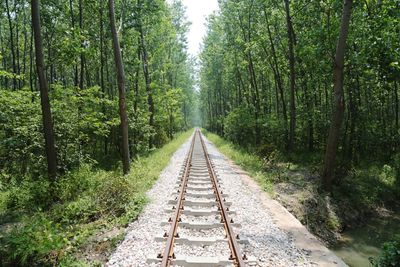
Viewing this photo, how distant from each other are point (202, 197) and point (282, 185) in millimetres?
3939

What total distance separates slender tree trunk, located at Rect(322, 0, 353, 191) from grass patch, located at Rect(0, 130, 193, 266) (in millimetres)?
6361

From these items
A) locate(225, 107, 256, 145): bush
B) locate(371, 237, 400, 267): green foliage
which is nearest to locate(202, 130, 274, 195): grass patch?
locate(225, 107, 256, 145): bush

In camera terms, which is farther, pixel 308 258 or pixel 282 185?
pixel 282 185

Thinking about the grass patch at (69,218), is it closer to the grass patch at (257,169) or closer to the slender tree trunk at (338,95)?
the grass patch at (257,169)

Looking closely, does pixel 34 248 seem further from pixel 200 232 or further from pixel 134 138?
pixel 134 138

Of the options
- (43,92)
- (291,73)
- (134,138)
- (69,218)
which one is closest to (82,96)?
(43,92)

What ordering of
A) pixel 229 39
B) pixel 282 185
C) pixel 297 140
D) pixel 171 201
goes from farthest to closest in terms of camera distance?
A: pixel 229 39
pixel 297 140
pixel 282 185
pixel 171 201

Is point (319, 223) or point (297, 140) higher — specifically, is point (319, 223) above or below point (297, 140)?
below

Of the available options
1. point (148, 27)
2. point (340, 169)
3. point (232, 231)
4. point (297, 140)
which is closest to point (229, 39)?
point (148, 27)

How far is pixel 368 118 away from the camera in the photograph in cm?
1620

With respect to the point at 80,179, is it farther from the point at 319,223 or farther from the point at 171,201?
the point at 319,223

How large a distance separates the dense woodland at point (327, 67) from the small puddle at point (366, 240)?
1985 mm

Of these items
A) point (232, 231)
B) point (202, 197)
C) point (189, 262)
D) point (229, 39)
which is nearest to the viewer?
point (189, 262)

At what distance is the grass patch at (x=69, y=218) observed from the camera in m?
5.54
